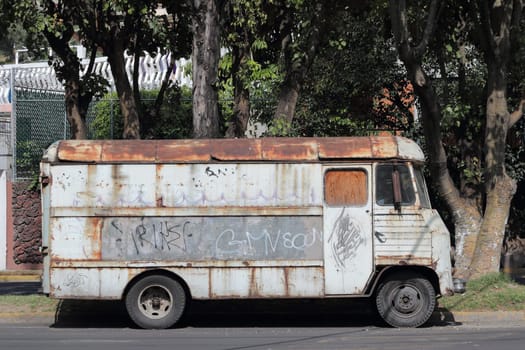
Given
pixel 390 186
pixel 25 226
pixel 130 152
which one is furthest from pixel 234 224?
pixel 25 226

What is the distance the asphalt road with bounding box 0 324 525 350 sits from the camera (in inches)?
420

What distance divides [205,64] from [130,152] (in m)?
2.51

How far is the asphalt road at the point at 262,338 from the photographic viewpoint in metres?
10.7

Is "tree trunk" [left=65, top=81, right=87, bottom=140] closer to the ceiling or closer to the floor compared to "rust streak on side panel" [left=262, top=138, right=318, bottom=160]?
closer to the ceiling

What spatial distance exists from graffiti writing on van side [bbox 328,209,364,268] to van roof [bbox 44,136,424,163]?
3.08ft

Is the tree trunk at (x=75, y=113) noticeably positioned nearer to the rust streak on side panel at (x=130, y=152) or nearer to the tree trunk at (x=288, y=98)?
the tree trunk at (x=288, y=98)

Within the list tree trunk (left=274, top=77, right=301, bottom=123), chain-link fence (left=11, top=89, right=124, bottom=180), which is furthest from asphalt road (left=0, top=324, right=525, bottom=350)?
chain-link fence (left=11, top=89, right=124, bottom=180)

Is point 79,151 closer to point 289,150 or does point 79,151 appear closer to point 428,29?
point 289,150

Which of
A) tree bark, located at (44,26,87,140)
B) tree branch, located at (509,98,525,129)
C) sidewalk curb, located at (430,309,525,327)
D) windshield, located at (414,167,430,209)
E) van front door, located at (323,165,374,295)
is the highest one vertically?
tree bark, located at (44,26,87,140)

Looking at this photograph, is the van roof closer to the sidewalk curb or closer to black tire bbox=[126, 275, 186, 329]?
black tire bbox=[126, 275, 186, 329]

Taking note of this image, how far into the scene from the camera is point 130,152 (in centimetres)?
1208

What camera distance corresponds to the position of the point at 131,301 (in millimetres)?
12039

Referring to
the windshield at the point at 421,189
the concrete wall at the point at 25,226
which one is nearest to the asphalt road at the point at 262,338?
the windshield at the point at 421,189

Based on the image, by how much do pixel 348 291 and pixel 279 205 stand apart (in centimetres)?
151
